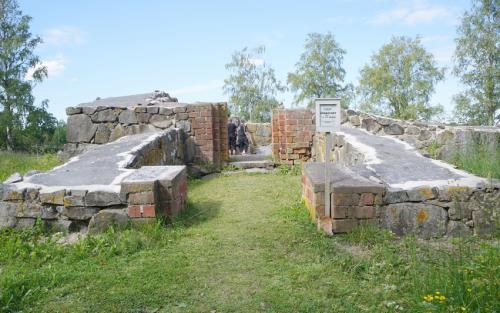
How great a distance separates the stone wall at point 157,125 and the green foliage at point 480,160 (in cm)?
553

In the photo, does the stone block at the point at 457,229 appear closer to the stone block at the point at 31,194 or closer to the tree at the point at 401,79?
the stone block at the point at 31,194

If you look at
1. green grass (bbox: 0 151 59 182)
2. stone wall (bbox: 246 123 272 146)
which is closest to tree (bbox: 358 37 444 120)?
stone wall (bbox: 246 123 272 146)

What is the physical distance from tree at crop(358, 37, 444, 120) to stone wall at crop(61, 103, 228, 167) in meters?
23.9

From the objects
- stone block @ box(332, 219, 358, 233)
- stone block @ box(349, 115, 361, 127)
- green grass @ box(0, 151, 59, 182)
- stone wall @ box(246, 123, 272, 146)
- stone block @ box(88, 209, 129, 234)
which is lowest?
stone block @ box(332, 219, 358, 233)

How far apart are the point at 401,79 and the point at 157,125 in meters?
26.9

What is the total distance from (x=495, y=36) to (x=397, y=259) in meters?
23.3

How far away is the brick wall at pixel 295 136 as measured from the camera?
11047 mm

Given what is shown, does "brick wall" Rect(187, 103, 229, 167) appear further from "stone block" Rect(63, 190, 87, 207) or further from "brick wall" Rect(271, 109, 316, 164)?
"stone block" Rect(63, 190, 87, 207)

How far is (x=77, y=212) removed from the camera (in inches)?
182

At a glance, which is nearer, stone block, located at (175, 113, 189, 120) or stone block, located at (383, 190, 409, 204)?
stone block, located at (383, 190, 409, 204)

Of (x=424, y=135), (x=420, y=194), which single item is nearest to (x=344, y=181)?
(x=420, y=194)

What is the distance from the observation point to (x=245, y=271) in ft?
12.0

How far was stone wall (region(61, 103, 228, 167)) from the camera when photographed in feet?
32.4

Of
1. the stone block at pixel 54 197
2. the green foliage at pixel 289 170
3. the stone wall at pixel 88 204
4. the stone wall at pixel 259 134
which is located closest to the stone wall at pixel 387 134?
the green foliage at pixel 289 170
